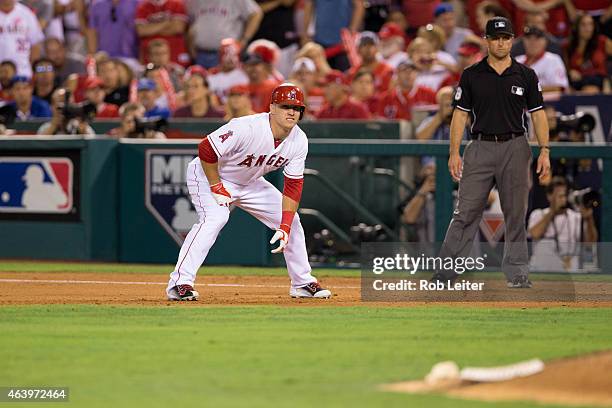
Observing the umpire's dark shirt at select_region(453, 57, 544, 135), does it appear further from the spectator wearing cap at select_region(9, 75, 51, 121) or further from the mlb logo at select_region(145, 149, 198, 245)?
the spectator wearing cap at select_region(9, 75, 51, 121)

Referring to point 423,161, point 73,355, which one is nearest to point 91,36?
point 423,161

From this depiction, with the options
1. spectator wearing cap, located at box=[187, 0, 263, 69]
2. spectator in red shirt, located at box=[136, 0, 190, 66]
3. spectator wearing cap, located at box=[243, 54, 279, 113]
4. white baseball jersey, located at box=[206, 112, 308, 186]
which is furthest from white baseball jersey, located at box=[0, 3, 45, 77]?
white baseball jersey, located at box=[206, 112, 308, 186]

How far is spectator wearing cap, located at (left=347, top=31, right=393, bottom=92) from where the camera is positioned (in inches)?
651

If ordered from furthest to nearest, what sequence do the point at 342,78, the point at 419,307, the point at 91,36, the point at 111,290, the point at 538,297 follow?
the point at 91,36 → the point at 342,78 → the point at 111,290 → the point at 538,297 → the point at 419,307

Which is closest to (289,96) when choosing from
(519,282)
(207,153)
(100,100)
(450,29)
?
(207,153)

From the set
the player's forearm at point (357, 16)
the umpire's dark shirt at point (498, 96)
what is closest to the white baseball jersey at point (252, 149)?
the umpire's dark shirt at point (498, 96)

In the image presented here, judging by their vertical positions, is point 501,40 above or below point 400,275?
above

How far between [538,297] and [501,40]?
200 cm

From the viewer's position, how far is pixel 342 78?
16.8m

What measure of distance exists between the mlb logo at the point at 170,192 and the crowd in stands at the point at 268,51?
92cm

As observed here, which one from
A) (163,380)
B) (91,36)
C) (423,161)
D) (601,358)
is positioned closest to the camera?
(163,380)

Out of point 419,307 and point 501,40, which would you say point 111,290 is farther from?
point 501,40

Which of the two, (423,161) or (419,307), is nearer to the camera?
(419,307)

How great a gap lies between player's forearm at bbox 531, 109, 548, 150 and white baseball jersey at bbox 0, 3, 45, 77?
9.77 m
